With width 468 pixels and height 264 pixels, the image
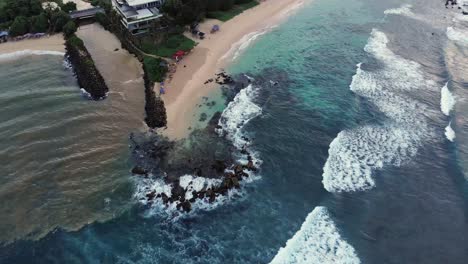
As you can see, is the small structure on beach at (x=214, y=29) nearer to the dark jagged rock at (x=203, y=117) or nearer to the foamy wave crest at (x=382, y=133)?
the dark jagged rock at (x=203, y=117)

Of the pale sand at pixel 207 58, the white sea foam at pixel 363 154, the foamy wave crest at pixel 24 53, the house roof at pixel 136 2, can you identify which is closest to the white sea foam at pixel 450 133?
the white sea foam at pixel 363 154

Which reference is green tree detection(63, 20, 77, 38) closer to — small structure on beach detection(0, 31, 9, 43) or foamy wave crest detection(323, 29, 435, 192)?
small structure on beach detection(0, 31, 9, 43)

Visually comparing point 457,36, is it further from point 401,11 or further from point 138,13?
point 138,13

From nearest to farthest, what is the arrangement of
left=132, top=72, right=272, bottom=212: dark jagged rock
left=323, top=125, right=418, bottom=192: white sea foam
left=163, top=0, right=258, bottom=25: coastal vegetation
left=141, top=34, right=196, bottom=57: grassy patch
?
left=132, top=72, right=272, bottom=212: dark jagged rock
left=323, top=125, right=418, bottom=192: white sea foam
left=141, top=34, right=196, bottom=57: grassy patch
left=163, top=0, right=258, bottom=25: coastal vegetation

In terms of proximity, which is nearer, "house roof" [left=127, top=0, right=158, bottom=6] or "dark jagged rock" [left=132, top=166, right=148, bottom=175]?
"dark jagged rock" [left=132, top=166, right=148, bottom=175]

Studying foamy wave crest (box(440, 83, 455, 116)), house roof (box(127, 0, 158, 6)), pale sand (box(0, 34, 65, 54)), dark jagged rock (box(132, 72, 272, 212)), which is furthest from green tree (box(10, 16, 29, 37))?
foamy wave crest (box(440, 83, 455, 116))

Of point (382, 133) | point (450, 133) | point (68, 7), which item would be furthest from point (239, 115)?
point (68, 7)
